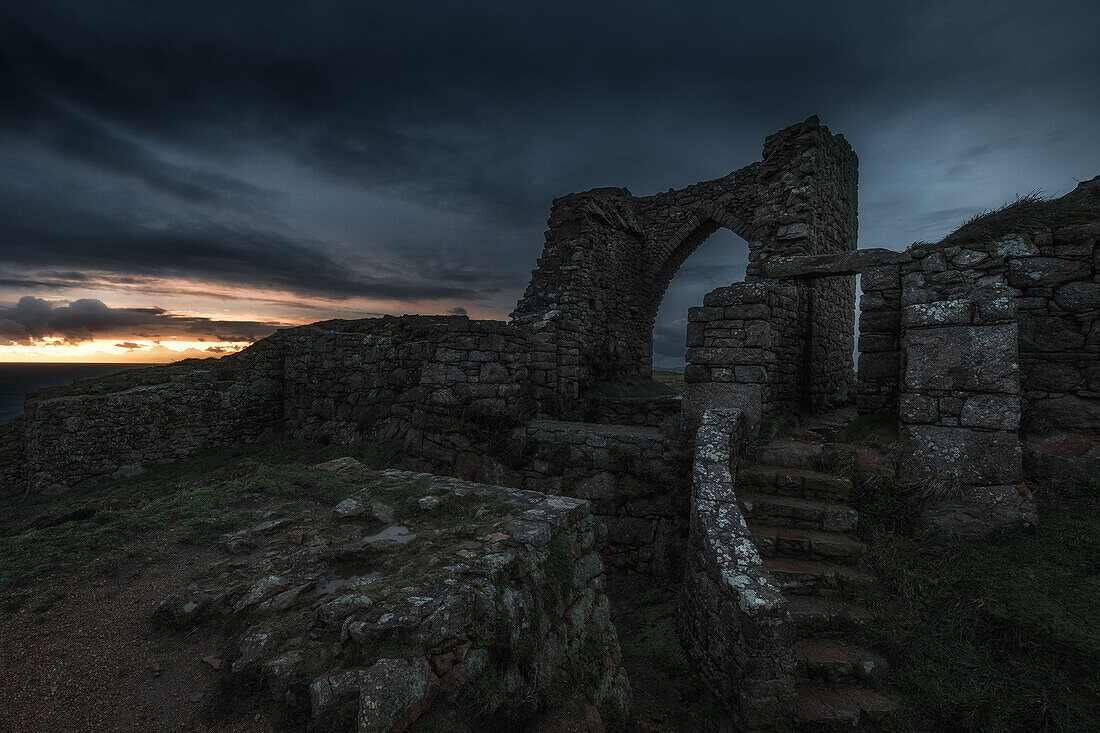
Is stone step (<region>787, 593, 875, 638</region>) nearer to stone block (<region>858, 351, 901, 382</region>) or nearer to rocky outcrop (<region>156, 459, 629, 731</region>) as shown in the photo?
rocky outcrop (<region>156, 459, 629, 731</region>)

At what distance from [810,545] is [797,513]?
40cm

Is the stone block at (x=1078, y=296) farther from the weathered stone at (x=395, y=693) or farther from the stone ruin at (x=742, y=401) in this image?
the weathered stone at (x=395, y=693)

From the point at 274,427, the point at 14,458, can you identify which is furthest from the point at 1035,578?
the point at 14,458

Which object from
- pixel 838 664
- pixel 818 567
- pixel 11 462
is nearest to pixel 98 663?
pixel 838 664

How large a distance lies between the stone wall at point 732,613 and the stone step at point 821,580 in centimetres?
55

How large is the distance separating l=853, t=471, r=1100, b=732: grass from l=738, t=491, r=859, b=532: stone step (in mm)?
273

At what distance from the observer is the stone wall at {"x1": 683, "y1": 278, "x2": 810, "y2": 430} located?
5.91 meters

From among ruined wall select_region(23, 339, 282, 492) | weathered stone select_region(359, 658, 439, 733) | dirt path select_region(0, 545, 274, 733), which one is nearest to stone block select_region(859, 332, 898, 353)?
weathered stone select_region(359, 658, 439, 733)

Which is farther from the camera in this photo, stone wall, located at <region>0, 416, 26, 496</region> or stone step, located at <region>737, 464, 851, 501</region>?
stone wall, located at <region>0, 416, 26, 496</region>

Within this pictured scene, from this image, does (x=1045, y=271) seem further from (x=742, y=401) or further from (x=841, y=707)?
(x=841, y=707)

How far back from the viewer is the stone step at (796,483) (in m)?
4.68

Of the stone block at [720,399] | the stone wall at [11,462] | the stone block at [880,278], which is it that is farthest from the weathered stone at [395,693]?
the stone wall at [11,462]

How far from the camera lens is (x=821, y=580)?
392cm

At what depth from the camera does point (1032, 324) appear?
16.9ft
